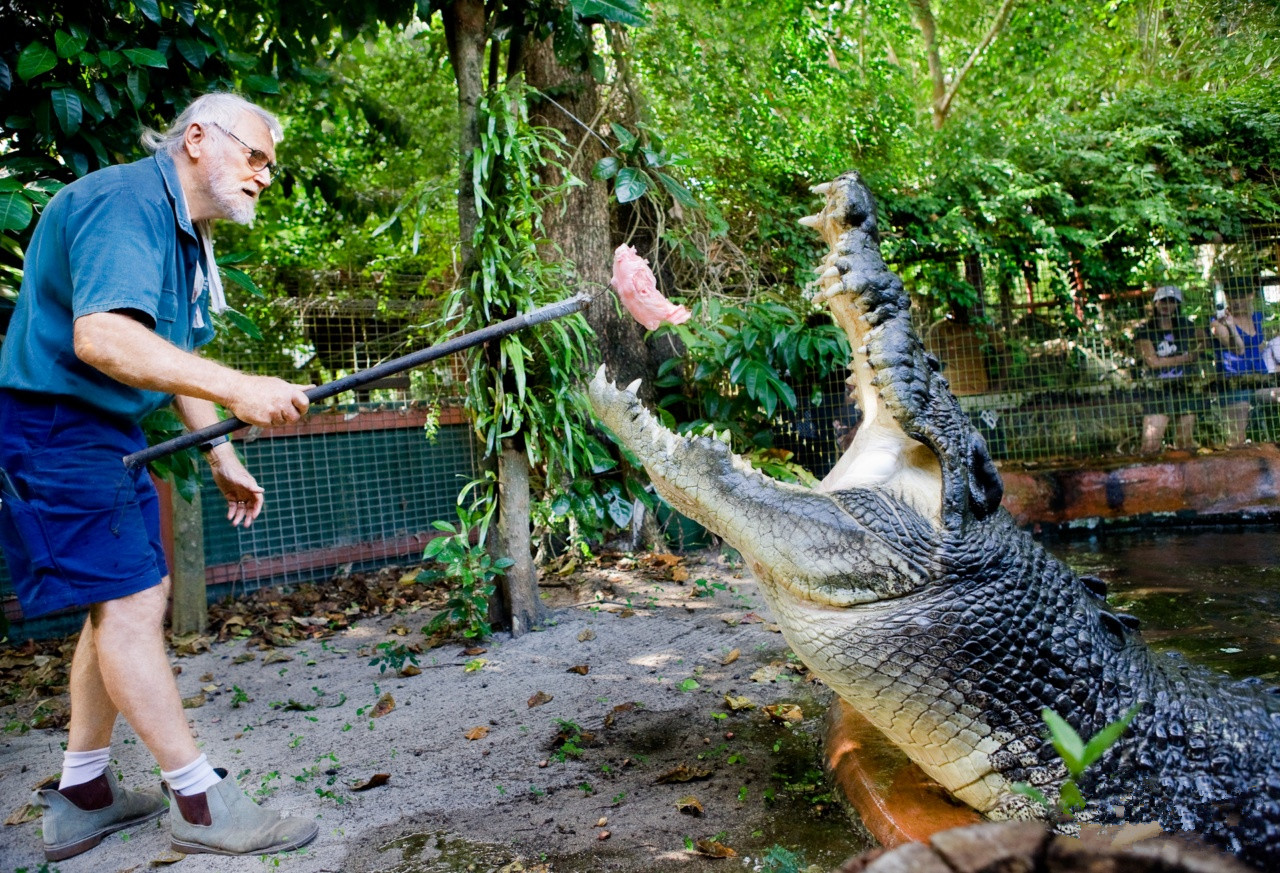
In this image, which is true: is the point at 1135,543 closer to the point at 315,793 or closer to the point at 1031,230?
the point at 1031,230

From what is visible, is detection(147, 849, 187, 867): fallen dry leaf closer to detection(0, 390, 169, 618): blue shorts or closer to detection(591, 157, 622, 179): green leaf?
detection(0, 390, 169, 618): blue shorts

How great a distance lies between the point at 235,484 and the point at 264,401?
84 cm

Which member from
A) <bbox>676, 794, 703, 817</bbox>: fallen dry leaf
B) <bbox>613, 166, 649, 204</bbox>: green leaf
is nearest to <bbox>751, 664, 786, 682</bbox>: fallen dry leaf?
<bbox>676, 794, 703, 817</bbox>: fallen dry leaf

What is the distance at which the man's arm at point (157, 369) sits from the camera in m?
1.76

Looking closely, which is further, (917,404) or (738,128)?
(738,128)

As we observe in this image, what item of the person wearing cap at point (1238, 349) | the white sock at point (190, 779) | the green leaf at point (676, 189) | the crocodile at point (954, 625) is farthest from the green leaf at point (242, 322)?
the person wearing cap at point (1238, 349)

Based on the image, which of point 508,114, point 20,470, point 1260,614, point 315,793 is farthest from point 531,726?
point 1260,614

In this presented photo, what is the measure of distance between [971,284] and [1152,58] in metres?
5.57

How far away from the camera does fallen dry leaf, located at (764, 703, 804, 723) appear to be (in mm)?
2586

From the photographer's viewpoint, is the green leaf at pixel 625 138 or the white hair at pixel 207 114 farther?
the green leaf at pixel 625 138

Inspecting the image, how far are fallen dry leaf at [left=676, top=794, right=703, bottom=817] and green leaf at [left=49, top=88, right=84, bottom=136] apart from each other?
2.82 m

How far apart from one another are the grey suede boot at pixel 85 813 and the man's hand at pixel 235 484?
29.3 inches

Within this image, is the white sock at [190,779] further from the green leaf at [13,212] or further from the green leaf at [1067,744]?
the green leaf at [1067,744]

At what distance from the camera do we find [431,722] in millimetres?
2797
